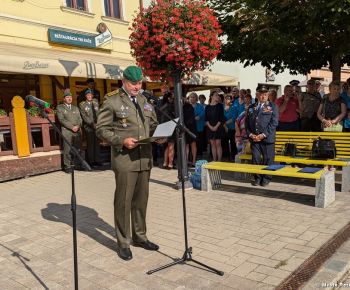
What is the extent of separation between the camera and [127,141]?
12.6ft

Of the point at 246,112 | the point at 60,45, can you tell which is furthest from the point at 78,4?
the point at 246,112

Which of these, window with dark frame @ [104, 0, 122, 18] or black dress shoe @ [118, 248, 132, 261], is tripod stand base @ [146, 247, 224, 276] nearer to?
black dress shoe @ [118, 248, 132, 261]

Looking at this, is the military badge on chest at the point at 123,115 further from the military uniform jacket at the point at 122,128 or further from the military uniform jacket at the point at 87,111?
the military uniform jacket at the point at 87,111

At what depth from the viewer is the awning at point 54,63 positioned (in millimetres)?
8336

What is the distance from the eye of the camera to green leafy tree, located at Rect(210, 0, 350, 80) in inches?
274

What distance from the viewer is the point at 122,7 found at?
1378 centimetres

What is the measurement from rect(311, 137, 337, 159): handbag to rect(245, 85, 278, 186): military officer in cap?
2.34 ft

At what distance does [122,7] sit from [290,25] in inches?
302

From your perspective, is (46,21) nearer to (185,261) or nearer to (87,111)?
(87,111)

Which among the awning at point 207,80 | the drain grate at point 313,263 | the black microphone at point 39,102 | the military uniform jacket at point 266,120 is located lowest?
the drain grate at point 313,263

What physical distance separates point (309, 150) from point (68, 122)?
5492 millimetres

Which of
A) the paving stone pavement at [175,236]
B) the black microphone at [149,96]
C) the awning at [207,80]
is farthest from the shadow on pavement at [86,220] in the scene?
the awning at [207,80]

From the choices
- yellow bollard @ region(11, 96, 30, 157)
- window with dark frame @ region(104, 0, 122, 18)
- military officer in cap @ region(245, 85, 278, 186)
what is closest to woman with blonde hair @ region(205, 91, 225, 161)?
military officer in cap @ region(245, 85, 278, 186)

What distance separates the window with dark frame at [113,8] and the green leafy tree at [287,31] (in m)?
4.54
